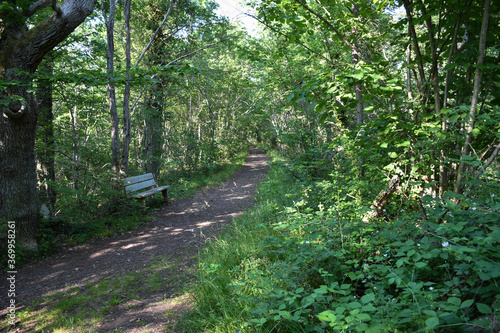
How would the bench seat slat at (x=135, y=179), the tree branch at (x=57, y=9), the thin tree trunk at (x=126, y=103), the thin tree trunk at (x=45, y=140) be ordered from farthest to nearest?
1. the thin tree trunk at (x=126, y=103)
2. the bench seat slat at (x=135, y=179)
3. the thin tree trunk at (x=45, y=140)
4. the tree branch at (x=57, y=9)

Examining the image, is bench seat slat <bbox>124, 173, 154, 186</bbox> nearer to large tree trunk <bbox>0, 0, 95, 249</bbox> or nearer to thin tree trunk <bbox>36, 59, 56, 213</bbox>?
thin tree trunk <bbox>36, 59, 56, 213</bbox>

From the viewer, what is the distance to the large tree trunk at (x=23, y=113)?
15.1 ft

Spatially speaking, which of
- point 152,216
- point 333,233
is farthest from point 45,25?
point 333,233

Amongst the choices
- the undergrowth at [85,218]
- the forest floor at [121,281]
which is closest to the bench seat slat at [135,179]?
the undergrowth at [85,218]

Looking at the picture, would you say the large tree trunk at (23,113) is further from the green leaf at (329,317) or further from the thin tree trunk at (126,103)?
the green leaf at (329,317)

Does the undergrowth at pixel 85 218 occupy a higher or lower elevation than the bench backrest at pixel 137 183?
lower

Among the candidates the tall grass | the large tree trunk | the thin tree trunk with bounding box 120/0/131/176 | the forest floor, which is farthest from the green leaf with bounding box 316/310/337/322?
the thin tree trunk with bounding box 120/0/131/176

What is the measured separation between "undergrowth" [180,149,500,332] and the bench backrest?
4.08 m

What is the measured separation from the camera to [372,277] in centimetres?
232

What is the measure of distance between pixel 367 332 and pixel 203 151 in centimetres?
1358

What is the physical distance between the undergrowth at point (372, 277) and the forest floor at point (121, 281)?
666 mm

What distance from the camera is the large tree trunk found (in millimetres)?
4609

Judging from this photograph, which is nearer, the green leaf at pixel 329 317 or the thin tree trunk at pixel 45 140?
the green leaf at pixel 329 317

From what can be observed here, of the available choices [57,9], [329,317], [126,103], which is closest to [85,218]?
[126,103]
